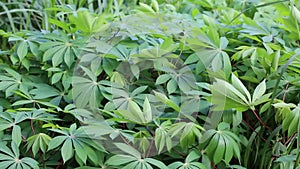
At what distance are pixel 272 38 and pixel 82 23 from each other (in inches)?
25.6

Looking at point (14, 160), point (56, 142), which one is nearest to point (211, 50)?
point (56, 142)

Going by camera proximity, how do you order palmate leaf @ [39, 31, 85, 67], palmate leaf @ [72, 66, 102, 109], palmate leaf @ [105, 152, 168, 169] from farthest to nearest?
palmate leaf @ [39, 31, 85, 67] → palmate leaf @ [72, 66, 102, 109] → palmate leaf @ [105, 152, 168, 169]

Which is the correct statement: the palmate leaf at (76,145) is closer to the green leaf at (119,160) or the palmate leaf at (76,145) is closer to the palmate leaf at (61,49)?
the green leaf at (119,160)

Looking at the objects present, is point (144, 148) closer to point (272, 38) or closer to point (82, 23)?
point (82, 23)

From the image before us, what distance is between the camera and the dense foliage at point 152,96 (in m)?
1.11


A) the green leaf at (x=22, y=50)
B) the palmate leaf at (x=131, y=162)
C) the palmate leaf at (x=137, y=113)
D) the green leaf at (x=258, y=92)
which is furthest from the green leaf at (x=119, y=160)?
the green leaf at (x=22, y=50)

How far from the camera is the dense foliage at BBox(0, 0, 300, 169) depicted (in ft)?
3.64

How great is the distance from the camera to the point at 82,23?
1.42 m

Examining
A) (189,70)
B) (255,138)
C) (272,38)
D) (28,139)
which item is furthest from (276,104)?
(28,139)

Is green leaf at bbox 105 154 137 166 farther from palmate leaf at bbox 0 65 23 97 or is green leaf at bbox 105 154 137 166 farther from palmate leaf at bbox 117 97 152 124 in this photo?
palmate leaf at bbox 0 65 23 97

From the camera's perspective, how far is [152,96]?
1.23m

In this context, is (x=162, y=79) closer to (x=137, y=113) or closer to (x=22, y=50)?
(x=137, y=113)

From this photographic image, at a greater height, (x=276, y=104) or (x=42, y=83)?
(x=276, y=104)

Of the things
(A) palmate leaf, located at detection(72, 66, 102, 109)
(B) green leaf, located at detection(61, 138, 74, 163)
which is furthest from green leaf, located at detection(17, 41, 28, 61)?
(B) green leaf, located at detection(61, 138, 74, 163)
